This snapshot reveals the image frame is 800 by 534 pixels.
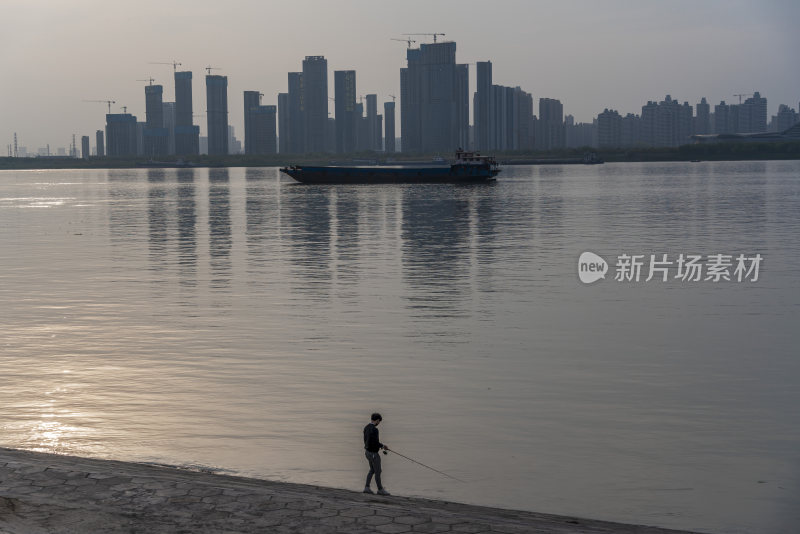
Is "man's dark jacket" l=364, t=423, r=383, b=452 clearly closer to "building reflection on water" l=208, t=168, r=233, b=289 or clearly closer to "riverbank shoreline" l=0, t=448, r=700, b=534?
"riverbank shoreline" l=0, t=448, r=700, b=534

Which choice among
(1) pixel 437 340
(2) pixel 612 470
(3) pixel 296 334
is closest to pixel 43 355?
(3) pixel 296 334

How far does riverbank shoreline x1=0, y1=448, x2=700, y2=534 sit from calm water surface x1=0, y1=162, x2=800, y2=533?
2176 mm

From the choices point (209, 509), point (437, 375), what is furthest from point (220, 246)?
point (209, 509)

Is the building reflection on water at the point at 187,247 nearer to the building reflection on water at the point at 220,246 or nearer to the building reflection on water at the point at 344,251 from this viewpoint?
the building reflection on water at the point at 344,251

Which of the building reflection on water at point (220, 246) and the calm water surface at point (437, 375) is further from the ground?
the building reflection on water at point (220, 246)

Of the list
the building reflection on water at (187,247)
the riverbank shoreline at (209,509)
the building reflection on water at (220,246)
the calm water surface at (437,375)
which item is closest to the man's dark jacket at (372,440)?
the riverbank shoreline at (209,509)

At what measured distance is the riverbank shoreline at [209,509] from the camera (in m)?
11.3

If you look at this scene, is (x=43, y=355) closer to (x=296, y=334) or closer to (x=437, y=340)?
(x=296, y=334)

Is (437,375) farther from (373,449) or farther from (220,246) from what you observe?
(220,246)

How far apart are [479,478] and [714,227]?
60.6 meters

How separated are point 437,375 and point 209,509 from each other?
37.9 feet

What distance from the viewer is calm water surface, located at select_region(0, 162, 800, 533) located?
15.8 meters

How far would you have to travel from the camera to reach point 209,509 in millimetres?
11969

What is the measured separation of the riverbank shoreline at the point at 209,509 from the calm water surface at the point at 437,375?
2.18 metres
